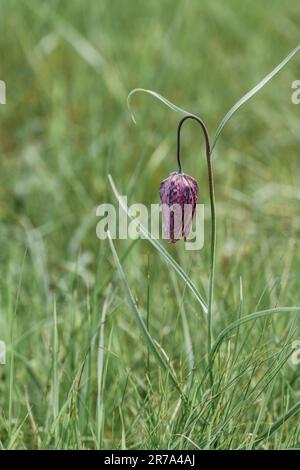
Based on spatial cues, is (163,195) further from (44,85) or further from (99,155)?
(44,85)

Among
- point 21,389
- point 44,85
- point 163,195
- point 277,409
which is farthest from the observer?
point 44,85

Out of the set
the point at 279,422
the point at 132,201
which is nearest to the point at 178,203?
the point at 279,422

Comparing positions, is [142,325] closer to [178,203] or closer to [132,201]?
[178,203]

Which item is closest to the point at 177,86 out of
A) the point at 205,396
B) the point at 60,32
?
the point at 60,32

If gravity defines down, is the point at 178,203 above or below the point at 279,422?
above

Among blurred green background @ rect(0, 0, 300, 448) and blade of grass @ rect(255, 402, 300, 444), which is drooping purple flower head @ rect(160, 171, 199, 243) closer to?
blurred green background @ rect(0, 0, 300, 448)

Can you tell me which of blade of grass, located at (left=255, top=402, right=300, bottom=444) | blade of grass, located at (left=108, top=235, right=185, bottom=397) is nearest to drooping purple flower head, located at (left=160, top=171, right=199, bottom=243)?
blade of grass, located at (left=108, top=235, right=185, bottom=397)

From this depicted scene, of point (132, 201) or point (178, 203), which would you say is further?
point (132, 201)
